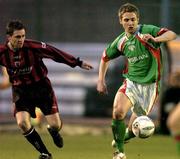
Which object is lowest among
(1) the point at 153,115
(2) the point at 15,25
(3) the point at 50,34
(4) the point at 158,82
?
(1) the point at 153,115

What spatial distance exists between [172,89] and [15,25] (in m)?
8.87

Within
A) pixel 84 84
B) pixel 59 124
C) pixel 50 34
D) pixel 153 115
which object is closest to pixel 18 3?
pixel 50 34

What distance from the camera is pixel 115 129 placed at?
13031mm

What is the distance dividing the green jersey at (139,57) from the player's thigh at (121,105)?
0.37 m

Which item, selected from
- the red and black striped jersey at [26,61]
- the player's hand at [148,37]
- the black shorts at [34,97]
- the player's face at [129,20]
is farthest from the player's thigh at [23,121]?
the player's hand at [148,37]

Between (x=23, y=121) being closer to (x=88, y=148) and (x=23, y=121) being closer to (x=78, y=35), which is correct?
(x=88, y=148)

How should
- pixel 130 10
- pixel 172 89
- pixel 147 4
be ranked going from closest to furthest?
pixel 130 10, pixel 172 89, pixel 147 4

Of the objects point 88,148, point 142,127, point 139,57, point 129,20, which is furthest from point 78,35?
point 142,127

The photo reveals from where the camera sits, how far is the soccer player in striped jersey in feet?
42.7

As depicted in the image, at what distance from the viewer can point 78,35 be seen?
23594mm

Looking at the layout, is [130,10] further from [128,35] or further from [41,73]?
[41,73]

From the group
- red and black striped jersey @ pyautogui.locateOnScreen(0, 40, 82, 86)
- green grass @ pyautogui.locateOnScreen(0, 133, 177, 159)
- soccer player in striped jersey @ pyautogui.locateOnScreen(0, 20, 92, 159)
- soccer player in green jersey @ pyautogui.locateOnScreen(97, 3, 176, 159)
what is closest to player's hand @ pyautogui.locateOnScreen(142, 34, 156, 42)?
soccer player in green jersey @ pyautogui.locateOnScreen(97, 3, 176, 159)

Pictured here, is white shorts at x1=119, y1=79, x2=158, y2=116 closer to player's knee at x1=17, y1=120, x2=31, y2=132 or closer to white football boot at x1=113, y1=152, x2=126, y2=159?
white football boot at x1=113, y1=152, x2=126, y2=159

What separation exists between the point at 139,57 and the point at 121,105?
0.77 meters
